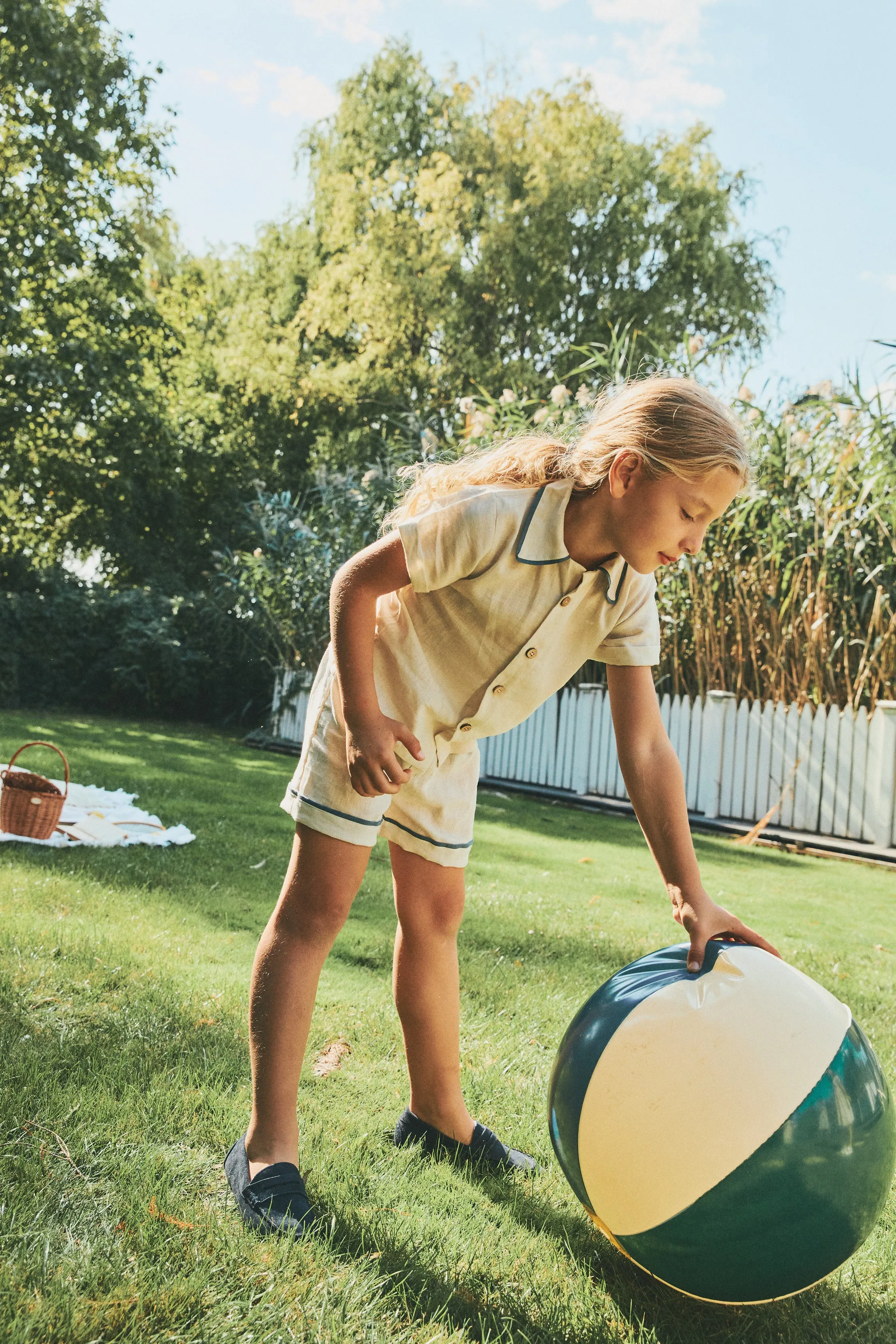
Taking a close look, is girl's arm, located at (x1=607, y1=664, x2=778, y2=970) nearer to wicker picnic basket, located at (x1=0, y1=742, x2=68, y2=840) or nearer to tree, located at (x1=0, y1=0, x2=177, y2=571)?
wicker picnic basket, located at (x1=0, y1=742, x2=68, y2=840)

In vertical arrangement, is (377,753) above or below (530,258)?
below

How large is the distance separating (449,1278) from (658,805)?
0.96 meters

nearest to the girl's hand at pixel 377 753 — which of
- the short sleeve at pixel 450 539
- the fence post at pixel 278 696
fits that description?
the short sleeve at pixel 450 539

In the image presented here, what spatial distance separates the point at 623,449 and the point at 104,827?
12.9ft

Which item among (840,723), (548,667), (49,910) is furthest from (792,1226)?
(840,723)

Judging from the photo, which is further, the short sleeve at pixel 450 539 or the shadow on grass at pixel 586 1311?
the short sleeve at pixel 450 539

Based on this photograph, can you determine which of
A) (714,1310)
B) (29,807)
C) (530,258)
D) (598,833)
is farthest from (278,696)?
(530,258)

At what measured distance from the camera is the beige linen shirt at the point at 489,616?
1861 millimetres

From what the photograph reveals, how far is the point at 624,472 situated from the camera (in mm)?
1826

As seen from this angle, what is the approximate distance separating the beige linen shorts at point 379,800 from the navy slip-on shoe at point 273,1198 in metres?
0.60

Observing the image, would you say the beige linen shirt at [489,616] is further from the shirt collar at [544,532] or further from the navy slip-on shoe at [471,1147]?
the navy slip-on shoe at [471,1147]

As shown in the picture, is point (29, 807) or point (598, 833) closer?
point (29, 807)

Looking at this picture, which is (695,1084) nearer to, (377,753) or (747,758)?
(377,753)

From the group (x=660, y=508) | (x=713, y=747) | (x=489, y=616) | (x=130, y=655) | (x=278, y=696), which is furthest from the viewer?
(x=130, y=655)
